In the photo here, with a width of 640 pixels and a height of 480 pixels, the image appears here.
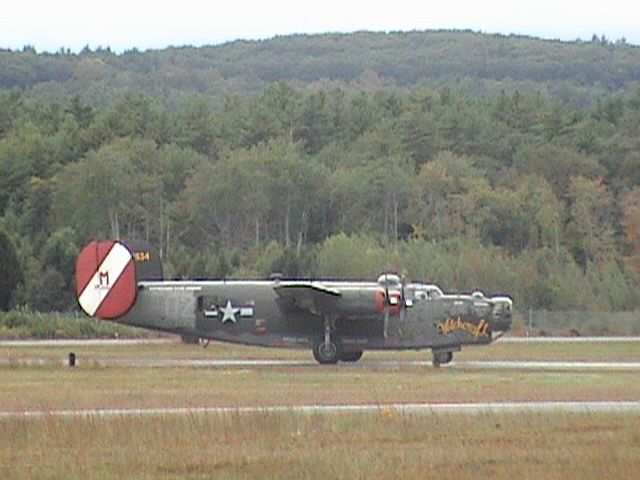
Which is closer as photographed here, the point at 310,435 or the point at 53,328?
the point at 310,435

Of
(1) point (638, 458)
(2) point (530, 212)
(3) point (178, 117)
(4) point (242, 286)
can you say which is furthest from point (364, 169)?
(1) point (638, 458)

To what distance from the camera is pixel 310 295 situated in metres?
42.7

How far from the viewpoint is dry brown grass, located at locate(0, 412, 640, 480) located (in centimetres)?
1900

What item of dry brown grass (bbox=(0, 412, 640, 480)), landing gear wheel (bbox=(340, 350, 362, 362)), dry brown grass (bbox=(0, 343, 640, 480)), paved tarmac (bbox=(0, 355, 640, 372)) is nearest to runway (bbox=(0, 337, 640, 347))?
paved tarmac (bbox=(0, 355, 640, 372))

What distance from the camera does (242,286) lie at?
43281mm

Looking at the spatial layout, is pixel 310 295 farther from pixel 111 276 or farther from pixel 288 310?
pixel 111 276

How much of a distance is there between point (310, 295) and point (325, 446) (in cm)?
2153

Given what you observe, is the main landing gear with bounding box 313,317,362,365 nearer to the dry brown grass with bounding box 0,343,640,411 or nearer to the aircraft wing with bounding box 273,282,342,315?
the aircraft wing with bounding box 273,282,342,315

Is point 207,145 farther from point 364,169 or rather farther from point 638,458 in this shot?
point 638,458

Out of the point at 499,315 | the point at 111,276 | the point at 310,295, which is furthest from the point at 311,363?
the point at 111,276

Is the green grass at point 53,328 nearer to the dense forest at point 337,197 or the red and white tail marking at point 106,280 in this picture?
the dense forest at point 337,197

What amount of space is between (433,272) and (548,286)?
6190mm

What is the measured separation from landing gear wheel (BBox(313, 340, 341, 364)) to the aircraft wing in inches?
36.7

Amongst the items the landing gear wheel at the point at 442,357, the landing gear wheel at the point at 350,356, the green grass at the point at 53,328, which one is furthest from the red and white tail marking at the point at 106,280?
the green grass at the point at 53,328
